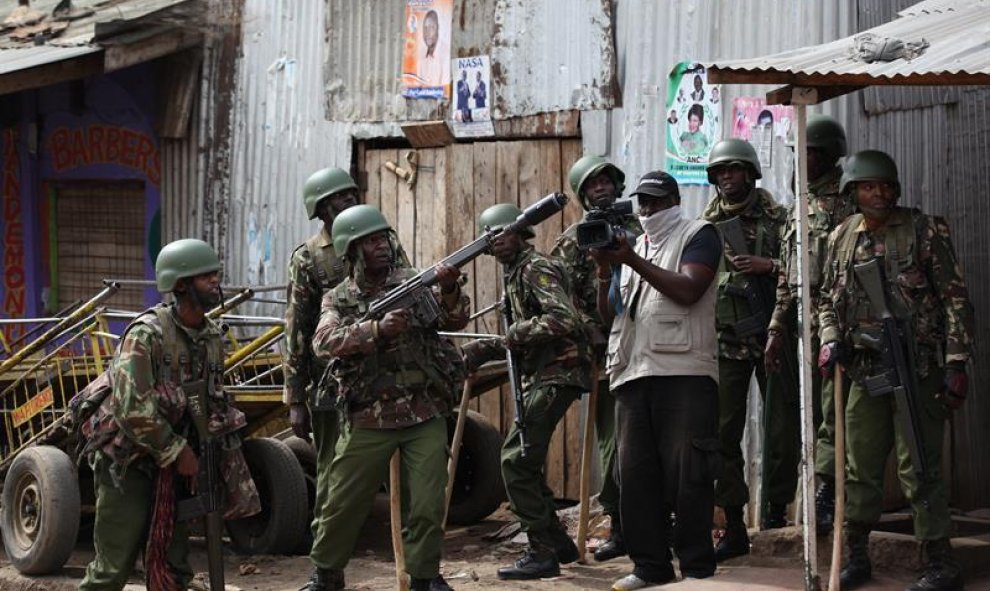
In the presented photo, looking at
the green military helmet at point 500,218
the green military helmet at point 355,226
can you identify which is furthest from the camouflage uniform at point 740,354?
the green military helmet at point 355,226

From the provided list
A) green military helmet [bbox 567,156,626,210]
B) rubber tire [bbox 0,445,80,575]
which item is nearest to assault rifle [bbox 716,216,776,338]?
green military helmet [bbox 567,156,626,210]

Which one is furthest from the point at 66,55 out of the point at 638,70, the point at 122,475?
the point at 122,475

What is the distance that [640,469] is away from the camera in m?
7.47

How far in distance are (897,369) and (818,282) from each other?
0.73m

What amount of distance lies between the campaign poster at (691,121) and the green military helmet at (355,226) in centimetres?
279

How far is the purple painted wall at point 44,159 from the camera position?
1483 centimetres

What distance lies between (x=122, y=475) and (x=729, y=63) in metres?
3.29

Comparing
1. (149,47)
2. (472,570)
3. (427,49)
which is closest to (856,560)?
(472,570)

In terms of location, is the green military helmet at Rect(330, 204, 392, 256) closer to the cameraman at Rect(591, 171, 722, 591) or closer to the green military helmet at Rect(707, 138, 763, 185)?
the cameraman at Rect(591, 171, 722, 591)

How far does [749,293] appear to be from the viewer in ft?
27.6

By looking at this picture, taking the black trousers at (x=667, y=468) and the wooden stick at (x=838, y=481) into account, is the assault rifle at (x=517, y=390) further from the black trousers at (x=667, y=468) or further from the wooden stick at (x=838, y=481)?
the wooden stick at (x=838, y=481)

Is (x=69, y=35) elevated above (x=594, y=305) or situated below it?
above

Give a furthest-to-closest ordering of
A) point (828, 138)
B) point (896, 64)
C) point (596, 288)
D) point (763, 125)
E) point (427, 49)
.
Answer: point (427, 49) → point (763, 125) → point (596, 288) → point (828, 138) → point (896, 64)

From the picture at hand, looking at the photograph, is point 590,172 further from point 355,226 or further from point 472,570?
point 472,570
